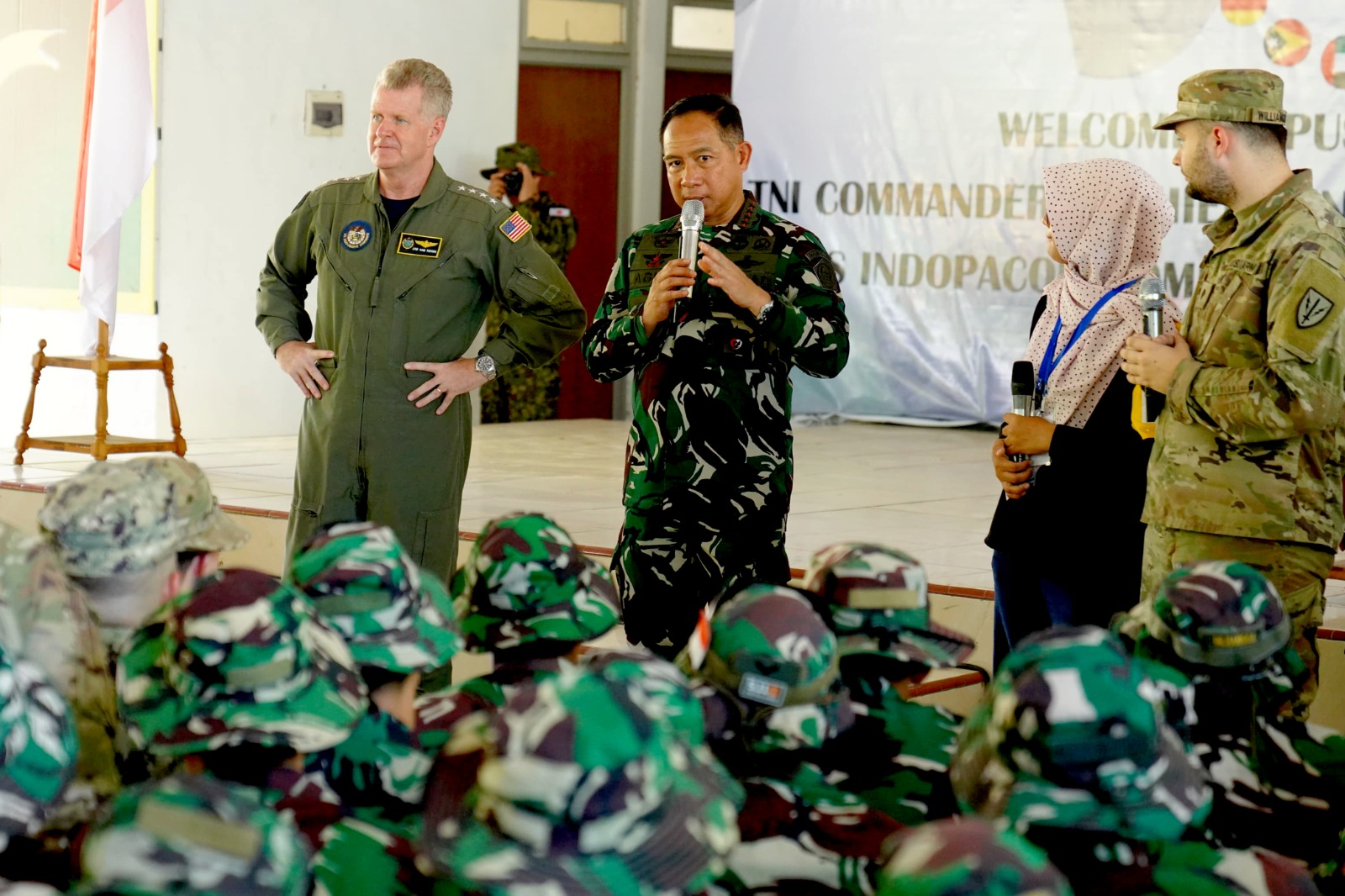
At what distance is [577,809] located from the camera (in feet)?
3.96

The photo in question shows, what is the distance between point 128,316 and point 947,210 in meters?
4.55

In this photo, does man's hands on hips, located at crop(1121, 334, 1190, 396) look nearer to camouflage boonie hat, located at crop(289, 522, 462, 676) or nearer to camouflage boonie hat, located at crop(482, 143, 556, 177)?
camouflage boonie hat, located at crop(289, 522, 462, 676)

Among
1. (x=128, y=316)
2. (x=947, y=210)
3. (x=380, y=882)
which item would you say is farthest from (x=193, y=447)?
(x=380, y=882)

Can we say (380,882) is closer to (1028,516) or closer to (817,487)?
(1028,516)

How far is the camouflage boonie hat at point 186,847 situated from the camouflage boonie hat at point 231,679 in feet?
0.93

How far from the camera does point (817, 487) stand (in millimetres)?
6992

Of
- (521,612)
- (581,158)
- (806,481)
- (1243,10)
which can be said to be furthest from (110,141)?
(1243,10)

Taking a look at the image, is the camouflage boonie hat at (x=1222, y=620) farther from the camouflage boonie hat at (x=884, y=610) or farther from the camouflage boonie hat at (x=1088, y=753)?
the camouflage boonie hat at (x=1088, y=753)

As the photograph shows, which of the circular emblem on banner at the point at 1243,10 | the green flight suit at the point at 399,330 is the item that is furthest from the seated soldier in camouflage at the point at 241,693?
the circular emblem on banner at the point at 1243,10

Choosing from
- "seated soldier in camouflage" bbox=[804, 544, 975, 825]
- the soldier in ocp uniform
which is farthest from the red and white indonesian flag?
"seated soldier in camouflage" bbox=[804, 544, 975, 825]

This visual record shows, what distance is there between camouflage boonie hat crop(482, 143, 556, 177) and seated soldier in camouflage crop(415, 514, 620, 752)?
24.1ft

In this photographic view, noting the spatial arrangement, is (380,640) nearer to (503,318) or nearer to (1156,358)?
(1156,358)

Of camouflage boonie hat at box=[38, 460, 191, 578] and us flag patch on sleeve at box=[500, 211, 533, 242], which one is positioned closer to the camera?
camouflage boonie hat at box=[38, 460, 191, 578]

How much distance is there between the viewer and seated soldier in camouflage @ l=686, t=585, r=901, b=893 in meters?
1.66
